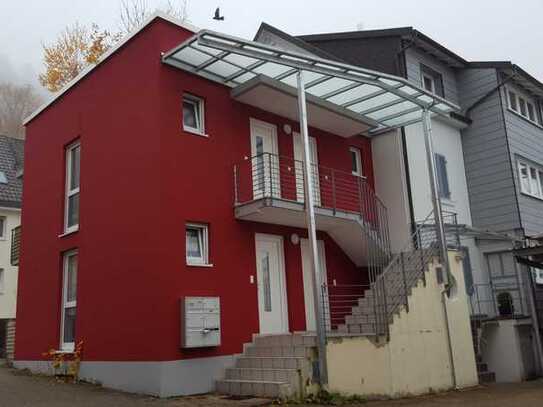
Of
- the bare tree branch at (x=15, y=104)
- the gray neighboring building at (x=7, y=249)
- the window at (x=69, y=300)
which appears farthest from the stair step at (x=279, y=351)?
the bare tree branch at (x=15, y=104)

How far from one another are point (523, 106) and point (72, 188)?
1556cm

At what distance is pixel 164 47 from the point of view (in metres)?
11.3

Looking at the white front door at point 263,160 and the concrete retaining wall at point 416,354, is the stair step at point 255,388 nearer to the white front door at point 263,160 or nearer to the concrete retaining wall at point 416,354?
the concrete retaining wall at point 416,354

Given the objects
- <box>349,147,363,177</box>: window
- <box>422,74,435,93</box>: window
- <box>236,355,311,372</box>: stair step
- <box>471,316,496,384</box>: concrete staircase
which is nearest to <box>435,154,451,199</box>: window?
<box>422,74,435,93</box>: window

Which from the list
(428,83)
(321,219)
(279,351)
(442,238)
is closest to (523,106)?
(428,83)

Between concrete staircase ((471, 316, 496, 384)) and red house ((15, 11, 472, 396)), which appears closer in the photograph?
red house ((15, 11, 472, 396))

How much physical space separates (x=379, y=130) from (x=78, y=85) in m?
7.98

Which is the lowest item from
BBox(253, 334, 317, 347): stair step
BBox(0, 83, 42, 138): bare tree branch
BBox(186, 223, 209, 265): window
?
BBox(253, 334, 317, 347): stair step

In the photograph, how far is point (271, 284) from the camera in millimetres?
12383

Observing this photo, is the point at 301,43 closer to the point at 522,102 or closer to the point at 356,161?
the point at 356,161

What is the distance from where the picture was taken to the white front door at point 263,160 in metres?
12.4

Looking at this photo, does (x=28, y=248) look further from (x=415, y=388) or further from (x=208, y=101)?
(x=415, y=388)

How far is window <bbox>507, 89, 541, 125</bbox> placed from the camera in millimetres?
19328

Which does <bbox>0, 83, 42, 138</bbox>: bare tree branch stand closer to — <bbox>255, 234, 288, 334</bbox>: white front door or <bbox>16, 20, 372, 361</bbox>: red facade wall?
<bbox>16, 20, 372, 361</bbox>: red facade wall
